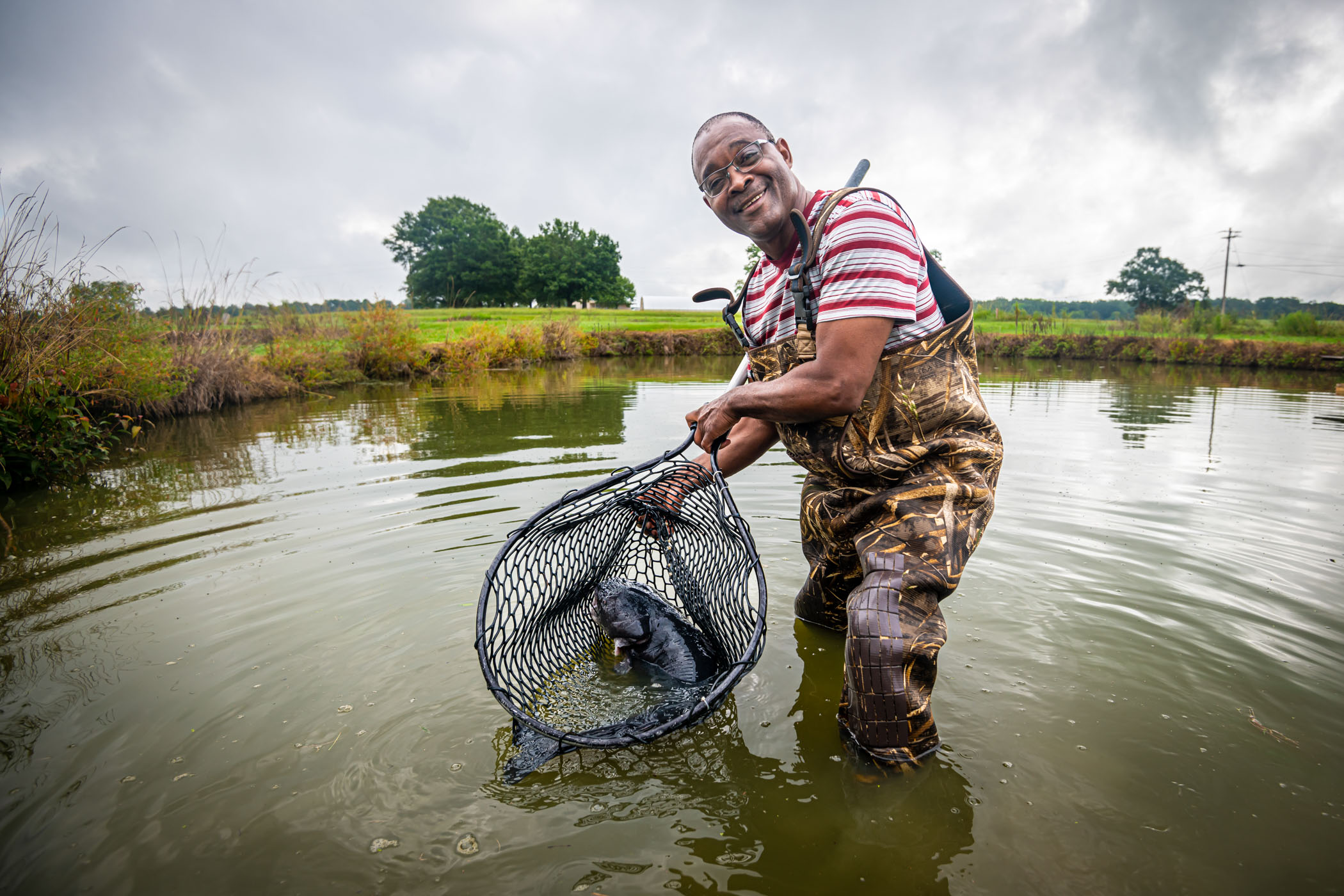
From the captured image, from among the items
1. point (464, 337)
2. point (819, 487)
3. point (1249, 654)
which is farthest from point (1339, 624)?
point (464, 337)

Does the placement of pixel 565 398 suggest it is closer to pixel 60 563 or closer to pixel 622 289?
pixel 60 563

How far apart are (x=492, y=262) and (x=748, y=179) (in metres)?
63.4

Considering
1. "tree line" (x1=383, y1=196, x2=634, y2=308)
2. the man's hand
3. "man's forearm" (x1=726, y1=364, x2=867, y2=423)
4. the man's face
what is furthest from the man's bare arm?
"tree line" (x1=383, y1=196, x2=634, y2=308)

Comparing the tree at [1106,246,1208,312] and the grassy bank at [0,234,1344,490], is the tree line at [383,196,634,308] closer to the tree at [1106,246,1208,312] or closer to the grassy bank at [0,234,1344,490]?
the grassy bank at [0,234,1344,490]

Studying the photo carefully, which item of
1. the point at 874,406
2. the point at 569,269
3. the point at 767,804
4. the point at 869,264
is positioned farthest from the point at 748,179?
the point at 569,269

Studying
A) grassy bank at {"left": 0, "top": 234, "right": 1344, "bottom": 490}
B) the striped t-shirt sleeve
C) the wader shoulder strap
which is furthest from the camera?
grassy bank at {"left": 0, "top": 234, "right": 1344, "bottom": 490}

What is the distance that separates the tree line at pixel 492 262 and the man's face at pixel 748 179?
5926cm

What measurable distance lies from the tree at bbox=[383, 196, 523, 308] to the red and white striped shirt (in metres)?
61.4

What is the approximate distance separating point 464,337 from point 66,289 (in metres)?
14.3

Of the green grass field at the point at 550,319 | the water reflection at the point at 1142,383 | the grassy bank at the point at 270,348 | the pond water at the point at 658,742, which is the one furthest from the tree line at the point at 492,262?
the pond water at the point at 658,742

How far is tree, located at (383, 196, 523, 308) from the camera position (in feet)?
199

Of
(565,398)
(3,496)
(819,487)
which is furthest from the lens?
(565,398)

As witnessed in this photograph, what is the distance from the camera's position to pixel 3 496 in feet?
18.8

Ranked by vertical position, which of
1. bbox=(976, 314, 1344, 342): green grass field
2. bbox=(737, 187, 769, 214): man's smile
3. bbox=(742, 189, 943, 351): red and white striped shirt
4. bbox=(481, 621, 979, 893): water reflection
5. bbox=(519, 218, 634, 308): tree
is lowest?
bbox=(481, 621, 979, 893): water reflection
